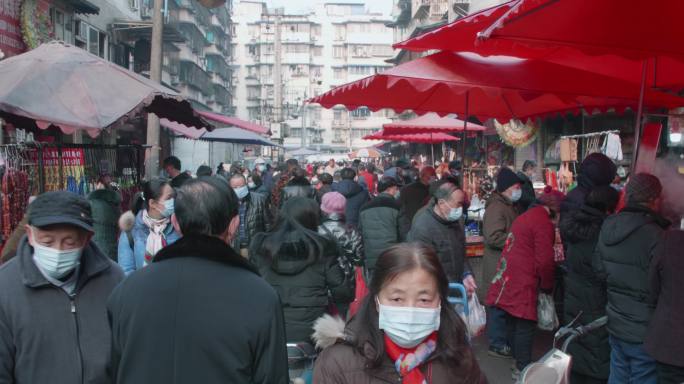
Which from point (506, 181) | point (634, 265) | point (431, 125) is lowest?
point (634, 265)

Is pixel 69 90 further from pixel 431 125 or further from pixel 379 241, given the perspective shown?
pixel 431 125

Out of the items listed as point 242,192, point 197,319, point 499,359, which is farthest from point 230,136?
point 197,319

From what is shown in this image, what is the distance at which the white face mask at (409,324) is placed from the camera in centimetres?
219

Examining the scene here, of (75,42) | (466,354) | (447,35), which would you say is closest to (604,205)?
(447,35)

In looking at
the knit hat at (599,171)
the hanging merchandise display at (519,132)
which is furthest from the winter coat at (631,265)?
the hanging merchandise display at (519,132)

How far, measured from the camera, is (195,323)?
2248 mm

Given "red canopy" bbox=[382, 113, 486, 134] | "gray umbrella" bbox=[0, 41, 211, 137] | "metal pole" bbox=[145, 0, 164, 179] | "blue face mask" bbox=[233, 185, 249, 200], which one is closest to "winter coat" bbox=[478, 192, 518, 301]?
"blue face mask" bbox=[233, 185, 249, 200]

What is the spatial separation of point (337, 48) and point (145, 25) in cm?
6125

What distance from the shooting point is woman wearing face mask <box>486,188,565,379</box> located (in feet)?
18.7

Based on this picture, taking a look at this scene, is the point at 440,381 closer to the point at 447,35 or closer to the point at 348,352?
the point at 348,352

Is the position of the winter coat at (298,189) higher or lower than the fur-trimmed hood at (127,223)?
higher

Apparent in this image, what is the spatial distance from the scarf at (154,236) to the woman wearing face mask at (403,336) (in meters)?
2.93

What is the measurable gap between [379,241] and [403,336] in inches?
196

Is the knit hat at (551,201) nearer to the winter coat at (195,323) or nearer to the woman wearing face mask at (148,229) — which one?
the woman wearing face mask at (148,229)
